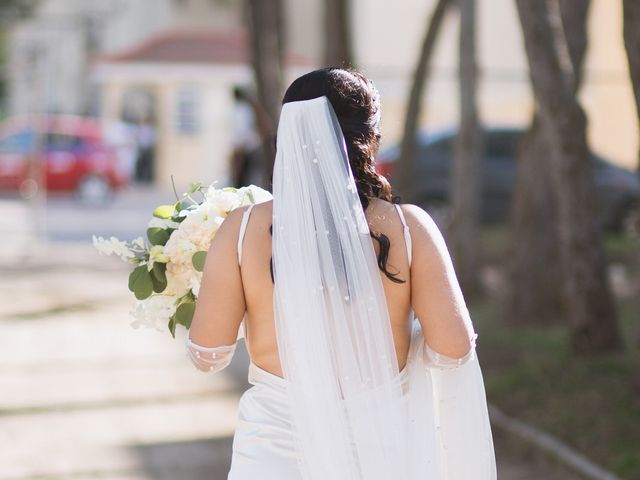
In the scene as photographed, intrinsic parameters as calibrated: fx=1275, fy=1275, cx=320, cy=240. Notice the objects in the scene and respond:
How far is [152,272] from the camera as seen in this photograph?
11.8ft

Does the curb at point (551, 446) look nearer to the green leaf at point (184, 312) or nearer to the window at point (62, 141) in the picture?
the green leaf at point (184, 312)

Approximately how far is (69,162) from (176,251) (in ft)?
83.9

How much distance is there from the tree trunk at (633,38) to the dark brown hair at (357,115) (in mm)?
2600

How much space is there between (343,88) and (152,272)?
35.7 inches

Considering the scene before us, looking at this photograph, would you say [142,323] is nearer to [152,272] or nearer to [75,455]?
[152,272]

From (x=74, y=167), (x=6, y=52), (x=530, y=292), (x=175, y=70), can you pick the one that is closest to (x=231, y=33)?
(x=175, y=70)

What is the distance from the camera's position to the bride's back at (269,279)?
3035 mm

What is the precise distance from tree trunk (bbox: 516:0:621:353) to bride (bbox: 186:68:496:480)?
15.2 ft

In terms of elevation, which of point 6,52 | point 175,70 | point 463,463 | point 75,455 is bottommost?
point 6,52

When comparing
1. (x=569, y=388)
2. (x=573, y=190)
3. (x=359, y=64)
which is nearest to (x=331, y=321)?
(x=569, y=388)

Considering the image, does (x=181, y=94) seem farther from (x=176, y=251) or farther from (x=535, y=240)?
(x=176, y=251)

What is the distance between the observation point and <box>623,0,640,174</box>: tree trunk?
5.37 metres

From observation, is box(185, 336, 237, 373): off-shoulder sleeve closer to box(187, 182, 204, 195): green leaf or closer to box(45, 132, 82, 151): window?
box(187, 182, 204, 195): green leaf

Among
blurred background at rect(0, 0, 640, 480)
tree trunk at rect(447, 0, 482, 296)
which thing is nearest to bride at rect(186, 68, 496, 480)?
blurred background at rect(0, 0, 640, 480)
